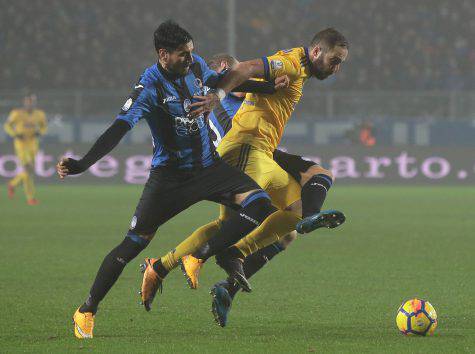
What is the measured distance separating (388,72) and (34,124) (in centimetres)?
1235

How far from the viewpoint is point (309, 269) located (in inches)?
390

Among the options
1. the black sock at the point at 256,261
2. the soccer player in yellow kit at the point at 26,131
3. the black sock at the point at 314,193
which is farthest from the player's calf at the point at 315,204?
the soccer player in yellow kit at the point at 26,131

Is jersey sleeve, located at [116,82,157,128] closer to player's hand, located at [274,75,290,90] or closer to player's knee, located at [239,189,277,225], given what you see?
player's knee, located at [239,189,277,225]

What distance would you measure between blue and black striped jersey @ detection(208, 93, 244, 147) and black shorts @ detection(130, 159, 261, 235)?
1210 mm

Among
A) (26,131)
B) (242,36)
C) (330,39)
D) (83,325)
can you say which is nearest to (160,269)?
(83,325)

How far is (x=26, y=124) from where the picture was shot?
21328 millimetres

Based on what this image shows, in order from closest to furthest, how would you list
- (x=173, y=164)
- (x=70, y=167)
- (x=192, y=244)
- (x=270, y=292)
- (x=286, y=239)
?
(x=70, y=167), (x=173, y=164), (x=192, y=244), (x=286, y=239), (x=270, y=292)

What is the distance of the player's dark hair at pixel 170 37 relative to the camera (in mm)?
6168

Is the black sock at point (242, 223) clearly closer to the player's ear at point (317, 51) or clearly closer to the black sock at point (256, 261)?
the black sock at point (256, 261)

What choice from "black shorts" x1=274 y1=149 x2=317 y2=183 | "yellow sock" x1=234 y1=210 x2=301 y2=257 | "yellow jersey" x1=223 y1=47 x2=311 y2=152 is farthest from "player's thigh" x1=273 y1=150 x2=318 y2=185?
"yellow sock" x1=234 y1=210 x2=301 y2=257

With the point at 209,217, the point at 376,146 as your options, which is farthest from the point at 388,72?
the point at 209,217

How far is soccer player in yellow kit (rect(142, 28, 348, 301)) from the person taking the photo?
676 centimetres

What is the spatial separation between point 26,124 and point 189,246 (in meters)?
14.8

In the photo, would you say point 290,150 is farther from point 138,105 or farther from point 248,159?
point 138,105
